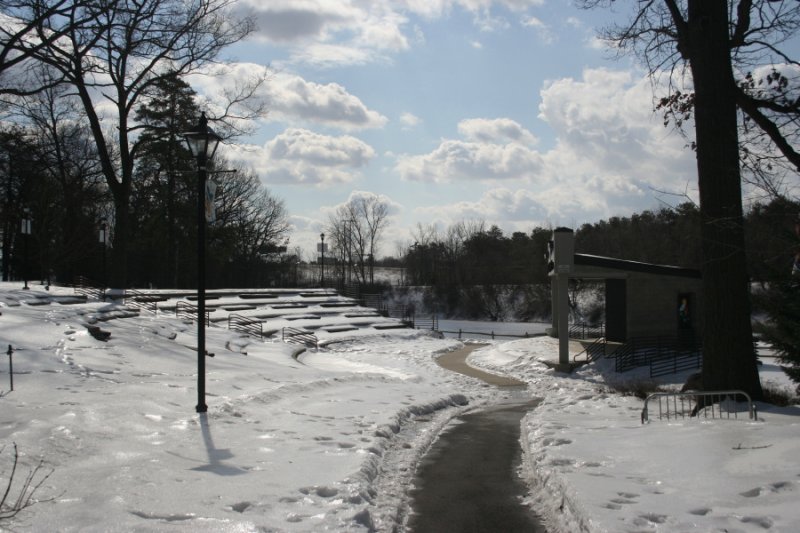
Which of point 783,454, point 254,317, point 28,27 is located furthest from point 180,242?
point 783,454

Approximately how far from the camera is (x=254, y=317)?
35.9m

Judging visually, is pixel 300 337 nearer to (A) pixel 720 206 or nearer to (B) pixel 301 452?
(A) pixel 720 206

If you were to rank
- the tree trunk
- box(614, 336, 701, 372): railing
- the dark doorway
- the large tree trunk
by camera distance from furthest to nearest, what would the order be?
the tree trunk < the dark doorway < box(614, 336, 701, 372): railing < the large tree trunk

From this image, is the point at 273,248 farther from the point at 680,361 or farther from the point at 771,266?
the point at 771,266

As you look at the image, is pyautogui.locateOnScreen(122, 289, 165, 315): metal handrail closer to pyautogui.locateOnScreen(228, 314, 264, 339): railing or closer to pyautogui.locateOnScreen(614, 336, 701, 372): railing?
pyautogui.locateOnScreen(228, 314, 264, 339): railing

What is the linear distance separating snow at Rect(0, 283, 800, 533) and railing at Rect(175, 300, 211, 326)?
1386 cm

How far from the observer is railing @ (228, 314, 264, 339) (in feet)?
102

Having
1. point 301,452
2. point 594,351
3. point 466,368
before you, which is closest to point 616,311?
point 594,351

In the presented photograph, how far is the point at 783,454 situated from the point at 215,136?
9.28m

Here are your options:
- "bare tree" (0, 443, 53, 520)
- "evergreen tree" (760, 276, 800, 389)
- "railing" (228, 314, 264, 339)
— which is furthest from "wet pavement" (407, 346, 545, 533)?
"railing" (228, 314, 264, 339)

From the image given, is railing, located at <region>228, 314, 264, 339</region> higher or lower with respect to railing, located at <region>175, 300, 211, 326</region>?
lower

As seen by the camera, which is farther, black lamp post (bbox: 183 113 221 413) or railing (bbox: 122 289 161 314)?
railing (bbox: 122 289 161 314)

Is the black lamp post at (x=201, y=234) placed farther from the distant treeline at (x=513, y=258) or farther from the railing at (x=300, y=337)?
the distant treeline at (x=513, y=258)

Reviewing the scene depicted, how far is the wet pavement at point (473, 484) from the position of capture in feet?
21.7
